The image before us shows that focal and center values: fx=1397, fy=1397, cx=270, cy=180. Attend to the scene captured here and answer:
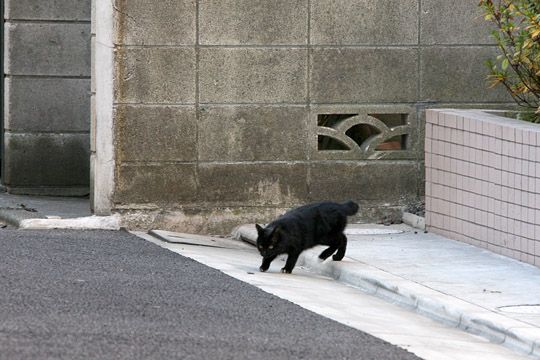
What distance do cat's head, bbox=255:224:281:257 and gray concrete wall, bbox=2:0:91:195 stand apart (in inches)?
196

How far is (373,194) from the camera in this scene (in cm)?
1349

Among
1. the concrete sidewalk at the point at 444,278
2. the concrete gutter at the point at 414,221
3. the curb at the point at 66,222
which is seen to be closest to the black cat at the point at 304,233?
the concrete sidewalk at the point at 444,278

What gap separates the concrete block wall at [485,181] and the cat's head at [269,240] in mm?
2026

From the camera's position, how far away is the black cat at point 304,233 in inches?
438

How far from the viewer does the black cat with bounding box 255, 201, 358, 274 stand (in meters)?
11.1

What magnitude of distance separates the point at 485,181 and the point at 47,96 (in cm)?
560

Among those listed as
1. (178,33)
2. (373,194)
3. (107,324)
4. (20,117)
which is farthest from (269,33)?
(107,324)

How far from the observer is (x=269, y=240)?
36.3 ft

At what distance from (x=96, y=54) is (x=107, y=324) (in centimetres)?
521

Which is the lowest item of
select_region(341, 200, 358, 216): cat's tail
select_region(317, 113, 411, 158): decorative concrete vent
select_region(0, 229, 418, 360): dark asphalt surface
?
select_region(0, 229, 418, 360): dark asphalt surface

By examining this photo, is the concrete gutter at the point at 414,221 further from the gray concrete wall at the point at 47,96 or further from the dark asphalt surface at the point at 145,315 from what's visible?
the gray concrete wall at the point at 47,96

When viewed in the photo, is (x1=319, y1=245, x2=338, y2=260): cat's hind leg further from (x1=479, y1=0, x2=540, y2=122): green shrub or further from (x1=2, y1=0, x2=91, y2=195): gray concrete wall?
(x1=2, y1=0, x2=91, y2=195): gray concrete wall

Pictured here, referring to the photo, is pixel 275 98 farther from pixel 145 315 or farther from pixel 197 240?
pixel 145 315

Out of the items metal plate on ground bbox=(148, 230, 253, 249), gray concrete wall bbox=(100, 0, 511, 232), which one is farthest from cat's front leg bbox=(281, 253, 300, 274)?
gray concrete wall bbox=(100, 0, 511, 232)
